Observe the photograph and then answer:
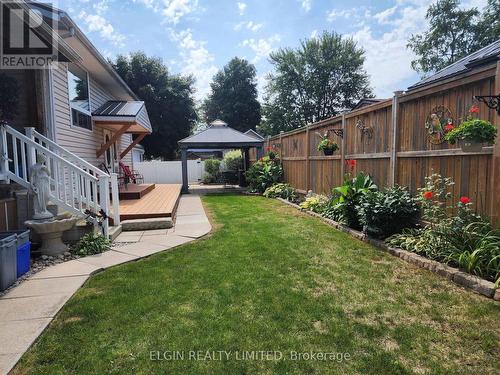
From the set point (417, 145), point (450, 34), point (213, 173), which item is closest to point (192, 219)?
point (417, 145)

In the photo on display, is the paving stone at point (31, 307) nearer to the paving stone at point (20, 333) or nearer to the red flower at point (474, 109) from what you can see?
the paving stone at point (20, 333)

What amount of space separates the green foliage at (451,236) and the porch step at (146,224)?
13.2ft

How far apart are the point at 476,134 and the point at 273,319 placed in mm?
2691

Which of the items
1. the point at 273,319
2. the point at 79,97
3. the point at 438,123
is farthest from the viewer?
the point at 79,97

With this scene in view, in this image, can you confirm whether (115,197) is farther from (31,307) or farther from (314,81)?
(314,81)

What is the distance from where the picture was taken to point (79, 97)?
765 centimetres

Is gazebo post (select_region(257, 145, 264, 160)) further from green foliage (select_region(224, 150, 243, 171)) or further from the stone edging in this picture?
the stone edging

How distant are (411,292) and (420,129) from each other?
2.41 meters

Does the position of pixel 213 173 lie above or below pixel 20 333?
above

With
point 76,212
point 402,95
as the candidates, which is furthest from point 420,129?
point 76,212

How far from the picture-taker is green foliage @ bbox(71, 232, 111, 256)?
4.48 metres

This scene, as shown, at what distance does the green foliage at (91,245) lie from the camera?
448 cm

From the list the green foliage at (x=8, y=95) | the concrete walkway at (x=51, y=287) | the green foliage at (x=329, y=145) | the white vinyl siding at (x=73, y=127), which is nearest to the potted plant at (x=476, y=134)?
the green foliage at (x=329, y=145)

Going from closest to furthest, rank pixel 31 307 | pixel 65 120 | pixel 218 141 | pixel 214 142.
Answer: pixel 31 307, pixel 65 120, pixel 214 142, pixel 218 141
